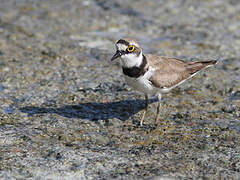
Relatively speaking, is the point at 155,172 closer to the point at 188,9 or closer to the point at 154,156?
the point at 154,156

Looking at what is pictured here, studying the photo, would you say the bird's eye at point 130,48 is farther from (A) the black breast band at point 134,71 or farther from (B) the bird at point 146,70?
(A) the black breast band at point 134,71

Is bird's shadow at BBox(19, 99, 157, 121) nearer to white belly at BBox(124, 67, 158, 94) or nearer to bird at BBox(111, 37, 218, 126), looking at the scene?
bird at BBox(111, 37, 218, 126)

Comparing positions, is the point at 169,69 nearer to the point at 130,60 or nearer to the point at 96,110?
the point at 130,60

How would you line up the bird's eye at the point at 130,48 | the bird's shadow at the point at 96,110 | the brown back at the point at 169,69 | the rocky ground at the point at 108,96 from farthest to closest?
the bird's shadow at the point at 96,110, the brown back at the point at 169,69, the bird's eye at the point at 130,48, the rocky ground at the point at 108,96

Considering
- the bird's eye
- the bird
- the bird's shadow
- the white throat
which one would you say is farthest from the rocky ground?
the bird's eye

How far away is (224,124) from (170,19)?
4464mm

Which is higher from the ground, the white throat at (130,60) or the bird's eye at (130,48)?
the bird's eye at (130,48)

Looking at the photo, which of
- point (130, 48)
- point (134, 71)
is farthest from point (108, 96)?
point (130, 48)

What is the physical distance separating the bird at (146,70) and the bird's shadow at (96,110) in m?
0.35

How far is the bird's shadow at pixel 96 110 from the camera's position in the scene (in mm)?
5941

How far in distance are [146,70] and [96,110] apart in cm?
112

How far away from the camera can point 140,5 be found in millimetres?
10234

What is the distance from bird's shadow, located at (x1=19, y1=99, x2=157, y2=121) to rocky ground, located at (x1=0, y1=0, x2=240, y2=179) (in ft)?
0.05

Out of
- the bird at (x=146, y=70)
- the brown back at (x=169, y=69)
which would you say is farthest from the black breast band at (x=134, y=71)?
the brown back at (x=169, y=69)
